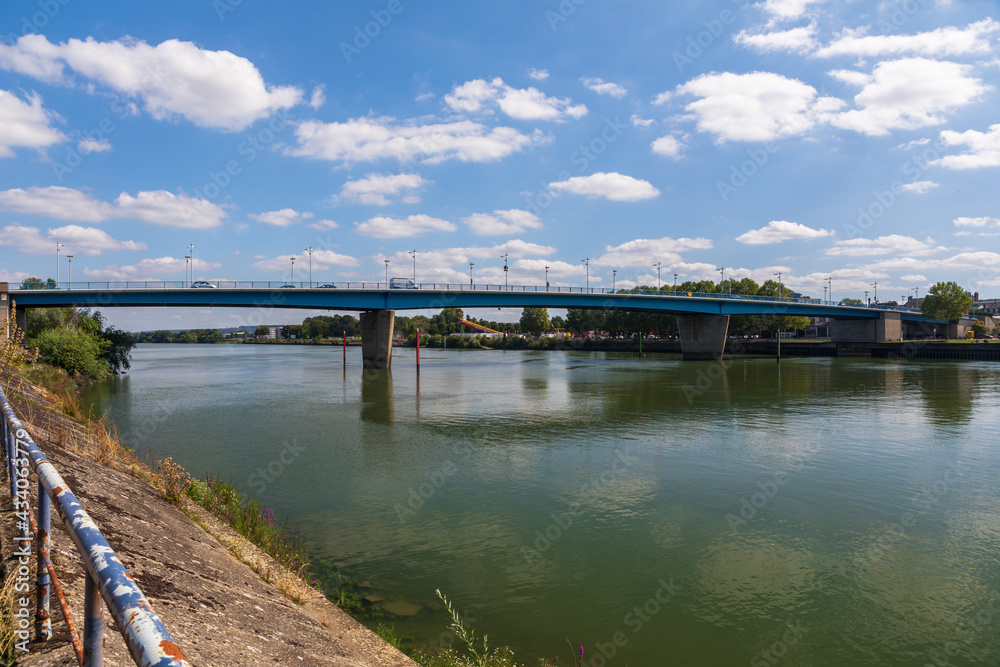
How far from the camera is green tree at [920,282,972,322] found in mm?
111625

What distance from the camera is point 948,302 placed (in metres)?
112

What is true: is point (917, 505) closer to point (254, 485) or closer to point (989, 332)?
point (254, 485)

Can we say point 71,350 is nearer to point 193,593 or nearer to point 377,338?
point 377,338

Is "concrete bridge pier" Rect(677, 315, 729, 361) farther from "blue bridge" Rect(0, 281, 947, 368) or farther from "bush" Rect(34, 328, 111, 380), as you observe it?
"bush" Rect(34, 328, 111, 380)

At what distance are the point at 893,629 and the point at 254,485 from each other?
16.9 m

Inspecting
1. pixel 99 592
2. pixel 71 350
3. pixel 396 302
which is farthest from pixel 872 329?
pixel 99 592

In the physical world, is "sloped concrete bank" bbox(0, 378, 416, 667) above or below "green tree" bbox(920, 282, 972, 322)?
below

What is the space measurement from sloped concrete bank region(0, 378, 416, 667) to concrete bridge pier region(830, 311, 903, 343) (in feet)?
394

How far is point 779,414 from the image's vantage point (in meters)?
33.7

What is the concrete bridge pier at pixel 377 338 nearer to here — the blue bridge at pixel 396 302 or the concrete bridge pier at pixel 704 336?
the blue bridge at pixel 396 302

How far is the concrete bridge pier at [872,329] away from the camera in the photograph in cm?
10438

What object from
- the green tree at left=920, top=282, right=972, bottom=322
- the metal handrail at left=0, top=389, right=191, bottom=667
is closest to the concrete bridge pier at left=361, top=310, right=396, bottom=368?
the metal handrail at left=0, top=389, right=191, bottom=667

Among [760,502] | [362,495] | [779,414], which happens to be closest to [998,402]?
[779,414]

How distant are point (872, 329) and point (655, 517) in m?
115
